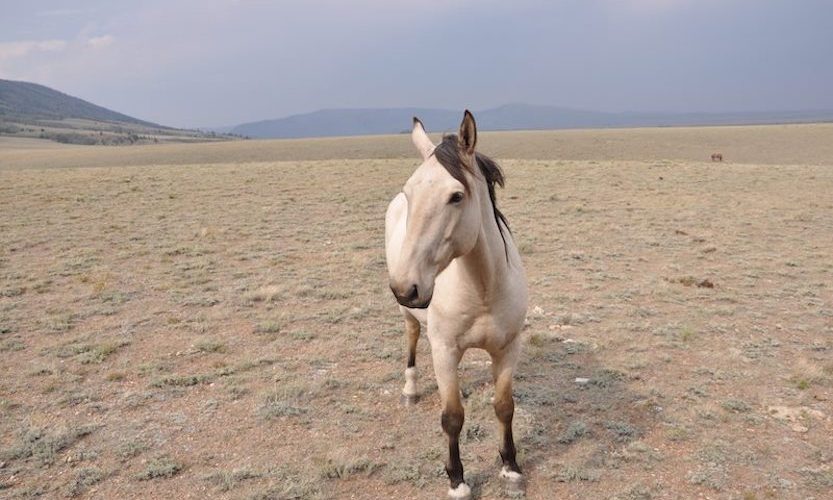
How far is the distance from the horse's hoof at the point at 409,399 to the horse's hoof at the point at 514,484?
4.77 ft

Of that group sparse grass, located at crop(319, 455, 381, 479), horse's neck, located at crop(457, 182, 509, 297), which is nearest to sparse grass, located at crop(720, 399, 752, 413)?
horse's neck, located at crop(457, 182, 509, 297)

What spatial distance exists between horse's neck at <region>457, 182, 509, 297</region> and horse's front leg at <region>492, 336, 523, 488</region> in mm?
605

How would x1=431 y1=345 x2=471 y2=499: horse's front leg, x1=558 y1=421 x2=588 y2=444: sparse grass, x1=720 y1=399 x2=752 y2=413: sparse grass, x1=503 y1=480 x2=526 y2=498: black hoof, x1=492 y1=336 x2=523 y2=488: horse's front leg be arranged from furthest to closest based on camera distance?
x1=720 y1=399 x2=752 y2=413: sparse grass, x1=558 y1=421 x2=588 y2=444: sparse grass, x1=503 y1=480 x2=526 y2=498: black hoof, x1=492 y1=336 x2=523 y2=488: horse's front leg, x1=431 y1=345 x2=471 y2=499: horse's front leg

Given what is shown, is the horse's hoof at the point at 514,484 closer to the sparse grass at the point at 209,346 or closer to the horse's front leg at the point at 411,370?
the horse's front leg at the point at 411,370

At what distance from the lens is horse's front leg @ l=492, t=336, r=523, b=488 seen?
12.2 feet

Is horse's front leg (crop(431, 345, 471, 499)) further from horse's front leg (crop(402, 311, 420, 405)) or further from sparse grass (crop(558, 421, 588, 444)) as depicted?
horse's front leg (crop(402, 311, 420, 405))

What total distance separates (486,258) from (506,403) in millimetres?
1304

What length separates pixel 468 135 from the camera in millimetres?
2729

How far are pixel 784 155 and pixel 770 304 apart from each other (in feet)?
159

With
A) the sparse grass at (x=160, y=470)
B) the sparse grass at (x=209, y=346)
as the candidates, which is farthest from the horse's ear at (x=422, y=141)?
the sparse grass at (x=209, y=346)

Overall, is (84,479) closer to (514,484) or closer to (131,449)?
(131,449)

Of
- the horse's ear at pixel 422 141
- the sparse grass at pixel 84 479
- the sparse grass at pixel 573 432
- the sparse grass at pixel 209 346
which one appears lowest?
the sparse grass at pixel 573 432

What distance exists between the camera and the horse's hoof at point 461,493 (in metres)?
3.79

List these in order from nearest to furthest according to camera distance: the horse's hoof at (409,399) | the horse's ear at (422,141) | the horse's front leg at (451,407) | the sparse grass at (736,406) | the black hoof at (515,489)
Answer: the horse's ear at (422,141) < the horse's front leg at (451,407) < the black hoof at (515,489) < the sparse grass at (736,406) < the horse's hoof at (409,399)
